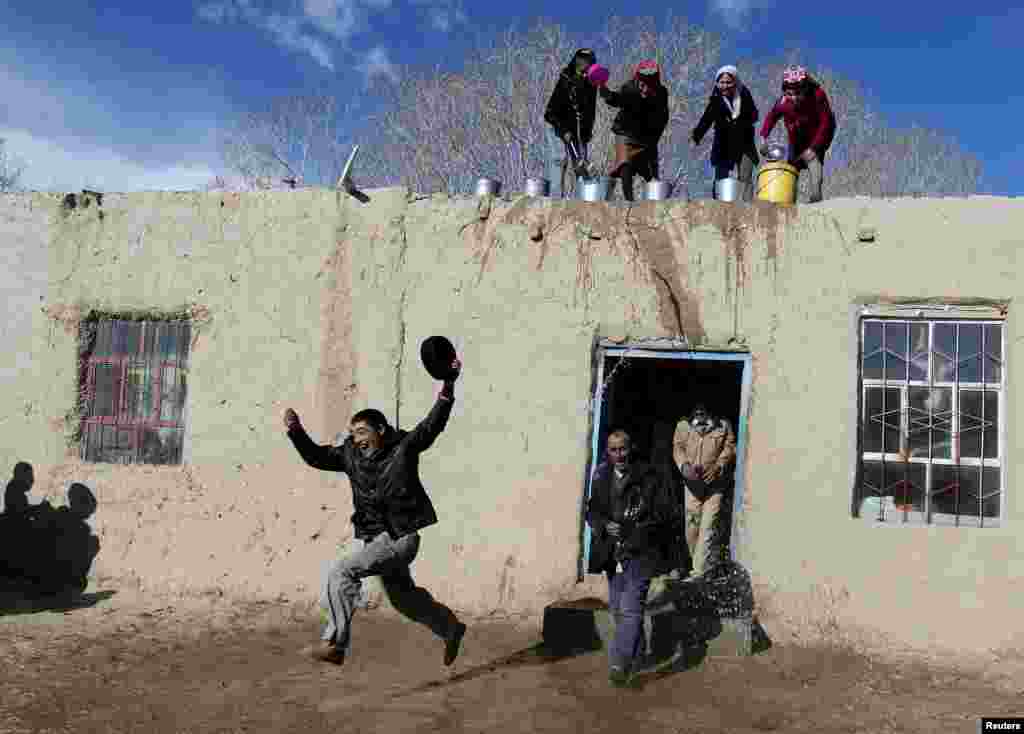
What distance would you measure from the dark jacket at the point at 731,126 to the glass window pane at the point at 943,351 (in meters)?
2.24

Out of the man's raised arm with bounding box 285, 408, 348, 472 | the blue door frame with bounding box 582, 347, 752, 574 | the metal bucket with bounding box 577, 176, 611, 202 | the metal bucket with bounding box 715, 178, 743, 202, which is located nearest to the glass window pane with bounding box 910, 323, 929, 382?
the blue door frame with bounding box 582, 347, 752, 574

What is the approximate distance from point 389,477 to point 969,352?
4130mm

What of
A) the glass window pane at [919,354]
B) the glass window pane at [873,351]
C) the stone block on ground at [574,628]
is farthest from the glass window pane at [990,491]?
the stone block on ground at [574,628]

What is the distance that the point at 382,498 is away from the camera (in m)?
4.89

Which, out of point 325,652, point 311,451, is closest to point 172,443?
point 311,451

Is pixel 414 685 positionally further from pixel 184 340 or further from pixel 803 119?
pixel 803 119

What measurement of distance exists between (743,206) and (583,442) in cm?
211

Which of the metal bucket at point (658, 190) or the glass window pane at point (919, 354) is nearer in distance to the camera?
the glass window pane at point (919, 354)

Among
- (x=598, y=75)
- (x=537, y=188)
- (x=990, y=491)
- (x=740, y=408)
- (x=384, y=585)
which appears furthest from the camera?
(x=598, y=75)

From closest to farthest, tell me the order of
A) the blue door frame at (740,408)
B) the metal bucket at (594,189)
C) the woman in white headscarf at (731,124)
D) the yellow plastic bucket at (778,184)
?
the blue door frame at (740,408) < the yellow plastic bucket at (778,184) < the metal bucket at (594,189) < the woman in white headscarf at (731,124)

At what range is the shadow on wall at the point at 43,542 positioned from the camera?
7.32 meters

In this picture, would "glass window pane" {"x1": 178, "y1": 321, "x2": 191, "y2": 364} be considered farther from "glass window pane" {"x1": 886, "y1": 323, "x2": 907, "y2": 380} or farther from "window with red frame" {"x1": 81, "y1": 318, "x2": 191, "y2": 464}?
"glass window pane" {"x1": 886, "y1": 323, "x2": 907, "y2": 380}

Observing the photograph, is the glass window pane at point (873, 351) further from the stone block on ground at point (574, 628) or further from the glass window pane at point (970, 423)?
the stone block on ground at point (574, 628)

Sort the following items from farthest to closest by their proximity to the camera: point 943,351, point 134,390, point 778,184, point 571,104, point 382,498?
point 571,104, point 134,390, point 778,184, point 943,351, point 382,498
